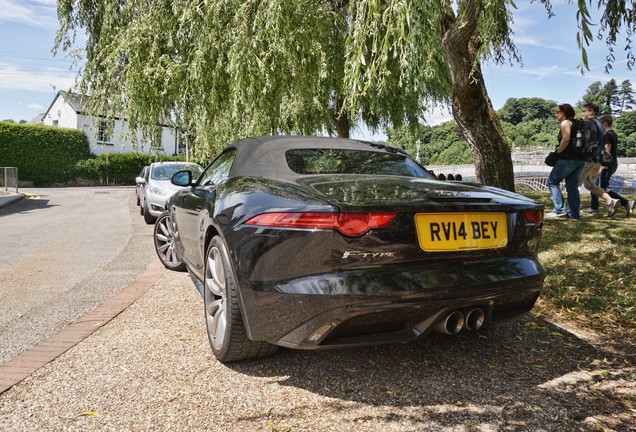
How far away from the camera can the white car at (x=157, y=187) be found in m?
9.64

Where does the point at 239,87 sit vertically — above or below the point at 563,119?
above

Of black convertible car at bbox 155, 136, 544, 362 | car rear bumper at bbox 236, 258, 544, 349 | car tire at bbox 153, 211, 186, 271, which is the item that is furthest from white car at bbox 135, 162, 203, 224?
car rear bumper at bbox 236, 258, 544, 349

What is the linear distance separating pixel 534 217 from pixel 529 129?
112 m

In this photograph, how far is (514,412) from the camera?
2.07 meters

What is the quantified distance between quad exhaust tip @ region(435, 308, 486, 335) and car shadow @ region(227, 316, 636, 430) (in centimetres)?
31

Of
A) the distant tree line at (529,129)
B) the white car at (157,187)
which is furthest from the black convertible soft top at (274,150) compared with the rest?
the distant tree line at (529,129)

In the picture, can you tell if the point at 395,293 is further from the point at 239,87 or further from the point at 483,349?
the point at 239,87

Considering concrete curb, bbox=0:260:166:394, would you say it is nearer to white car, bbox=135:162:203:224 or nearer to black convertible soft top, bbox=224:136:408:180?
black convertible soft top, bbox=224:136:408:180

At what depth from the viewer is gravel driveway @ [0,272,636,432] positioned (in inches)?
78.5

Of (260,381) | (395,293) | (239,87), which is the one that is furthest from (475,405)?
(239,87)

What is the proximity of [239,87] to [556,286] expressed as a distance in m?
4.80

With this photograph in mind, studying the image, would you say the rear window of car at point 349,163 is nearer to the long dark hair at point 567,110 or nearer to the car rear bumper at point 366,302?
the car rear bumper at point 366,302

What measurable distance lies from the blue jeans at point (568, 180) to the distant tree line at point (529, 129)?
5059cm

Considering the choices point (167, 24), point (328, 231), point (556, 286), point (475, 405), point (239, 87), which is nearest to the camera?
point (328, 231)
